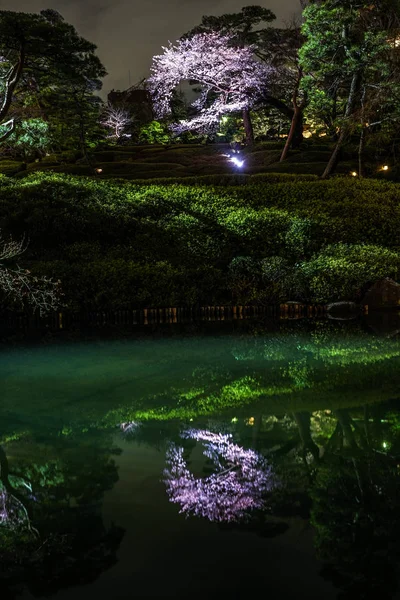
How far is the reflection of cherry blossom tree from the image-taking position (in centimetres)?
377

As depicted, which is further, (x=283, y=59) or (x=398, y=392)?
(x=283, y=59)

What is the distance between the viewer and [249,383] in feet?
23.6

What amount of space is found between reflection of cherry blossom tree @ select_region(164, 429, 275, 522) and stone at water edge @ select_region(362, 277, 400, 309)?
9.36m

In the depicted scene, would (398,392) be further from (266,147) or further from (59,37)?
(266,147)

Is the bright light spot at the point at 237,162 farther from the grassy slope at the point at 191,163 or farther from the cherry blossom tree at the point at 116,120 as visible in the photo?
the cherry blossom tree at the point at 116,120

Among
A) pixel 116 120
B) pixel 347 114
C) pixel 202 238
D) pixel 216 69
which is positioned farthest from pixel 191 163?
pixel 202 238

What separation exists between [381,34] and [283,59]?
26.4 feet

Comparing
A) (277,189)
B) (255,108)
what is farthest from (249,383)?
(255,108)

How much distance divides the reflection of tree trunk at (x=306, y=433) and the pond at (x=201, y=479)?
0.02m

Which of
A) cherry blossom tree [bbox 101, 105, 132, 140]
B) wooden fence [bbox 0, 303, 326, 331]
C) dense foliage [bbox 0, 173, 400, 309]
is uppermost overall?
cherry blossom tree [bbox 101, 105, 132, 140]

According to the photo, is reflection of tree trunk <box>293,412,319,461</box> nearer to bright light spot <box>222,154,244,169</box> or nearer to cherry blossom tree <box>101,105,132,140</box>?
bright light spot <box>222,154,244,169</box>

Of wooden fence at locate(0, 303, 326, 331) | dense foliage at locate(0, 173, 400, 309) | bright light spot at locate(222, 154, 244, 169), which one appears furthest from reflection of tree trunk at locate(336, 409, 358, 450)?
bright light spot at locate(222, 154, 244, 169)

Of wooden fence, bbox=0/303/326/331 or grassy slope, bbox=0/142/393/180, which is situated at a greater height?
grassy slope, bbox=0/142/393/180

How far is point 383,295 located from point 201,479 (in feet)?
34.1
